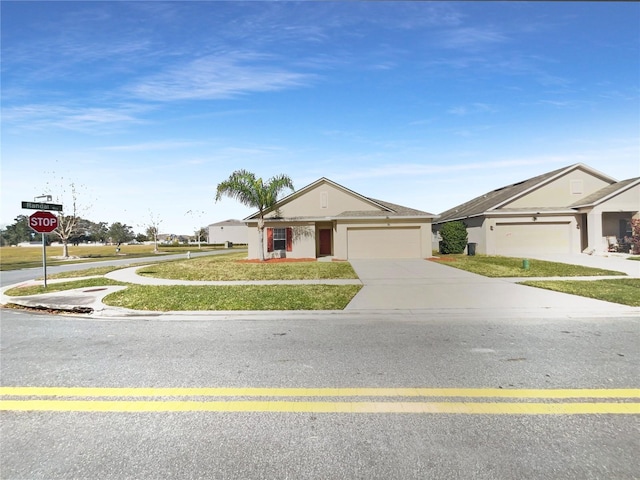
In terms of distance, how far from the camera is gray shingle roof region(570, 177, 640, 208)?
20.9 metres

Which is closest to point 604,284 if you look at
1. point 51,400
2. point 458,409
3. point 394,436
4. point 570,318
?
point 570,318

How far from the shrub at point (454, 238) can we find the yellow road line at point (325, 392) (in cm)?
2128

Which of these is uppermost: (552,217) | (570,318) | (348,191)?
(348,191)

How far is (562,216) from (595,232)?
2.03m

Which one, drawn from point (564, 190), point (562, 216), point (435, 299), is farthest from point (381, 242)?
point (435, 299)

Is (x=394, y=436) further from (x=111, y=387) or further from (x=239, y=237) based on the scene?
(x=239, y=237)

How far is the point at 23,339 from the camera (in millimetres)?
5629

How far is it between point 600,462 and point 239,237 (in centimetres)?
7447

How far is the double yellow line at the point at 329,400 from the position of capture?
3176mm

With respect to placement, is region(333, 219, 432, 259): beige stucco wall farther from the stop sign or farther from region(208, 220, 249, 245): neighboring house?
region(208, 220, 249, 245): neighboring house

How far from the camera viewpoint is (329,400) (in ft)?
11.1

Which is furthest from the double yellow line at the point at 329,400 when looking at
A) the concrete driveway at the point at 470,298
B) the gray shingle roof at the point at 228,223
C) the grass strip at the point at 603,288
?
the gray shingle roof at the point at 228,223

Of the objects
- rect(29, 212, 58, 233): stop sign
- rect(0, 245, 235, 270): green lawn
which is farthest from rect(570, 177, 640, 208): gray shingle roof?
rect(0, 245, 235, 270): green lawn

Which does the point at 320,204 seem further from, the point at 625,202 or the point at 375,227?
the point at 625,202
